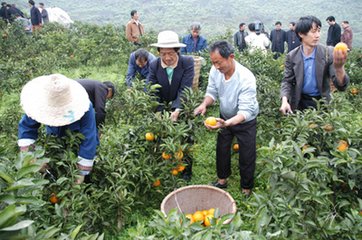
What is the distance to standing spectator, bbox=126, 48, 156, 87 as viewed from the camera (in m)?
4.41

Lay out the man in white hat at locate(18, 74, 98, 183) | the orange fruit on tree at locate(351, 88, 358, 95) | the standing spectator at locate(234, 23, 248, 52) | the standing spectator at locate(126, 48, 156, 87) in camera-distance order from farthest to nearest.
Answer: the standing spectator at locate(234, 23, 248, 52), the orange fruit on tree at locate(351, 88, 358, 95), the standing spectator at locate(126, 48, 156, 87), the man in white hat at locate(18, 74, 98, 183)

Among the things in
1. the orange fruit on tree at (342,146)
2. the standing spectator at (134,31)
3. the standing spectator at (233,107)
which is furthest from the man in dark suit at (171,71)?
the standing spectator at (134,31)

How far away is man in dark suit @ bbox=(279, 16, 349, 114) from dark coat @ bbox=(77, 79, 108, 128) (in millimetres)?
1688

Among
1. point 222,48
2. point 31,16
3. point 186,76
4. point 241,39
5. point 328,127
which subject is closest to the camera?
point 328,127

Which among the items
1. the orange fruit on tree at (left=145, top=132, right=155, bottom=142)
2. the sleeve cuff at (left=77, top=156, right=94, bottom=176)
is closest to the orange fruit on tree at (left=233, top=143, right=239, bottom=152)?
the orange fruit on tree at (left=145, top=132, right=155, bottom=142)

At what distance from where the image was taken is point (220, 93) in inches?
123

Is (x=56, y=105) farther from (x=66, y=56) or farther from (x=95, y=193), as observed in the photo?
(x=66, y=56)

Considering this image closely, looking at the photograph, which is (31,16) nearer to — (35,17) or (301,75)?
(35,17)

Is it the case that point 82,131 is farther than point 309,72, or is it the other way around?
point 309,72

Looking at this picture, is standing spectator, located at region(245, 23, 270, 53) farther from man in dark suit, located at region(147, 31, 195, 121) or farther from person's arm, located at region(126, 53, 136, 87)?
man in dark suit, located at region(147, 31, 195, 121)

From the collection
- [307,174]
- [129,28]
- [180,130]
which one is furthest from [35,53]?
[307,174]

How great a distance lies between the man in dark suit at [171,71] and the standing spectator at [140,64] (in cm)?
100

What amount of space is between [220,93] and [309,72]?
77 centimetres

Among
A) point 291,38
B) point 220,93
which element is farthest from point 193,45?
point 220,93
